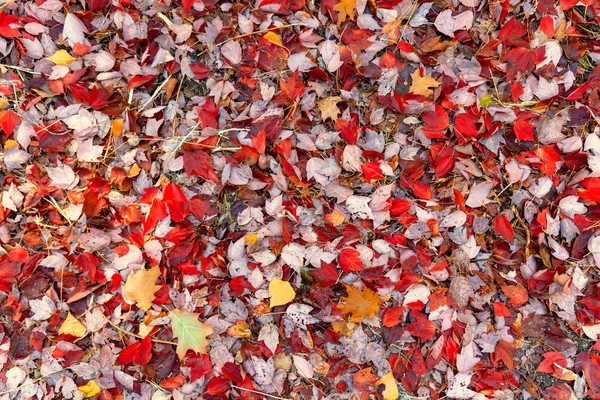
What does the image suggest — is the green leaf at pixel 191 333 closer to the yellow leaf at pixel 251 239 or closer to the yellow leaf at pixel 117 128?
the yellow leaf at pixel 251 239

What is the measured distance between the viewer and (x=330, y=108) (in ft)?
5.70

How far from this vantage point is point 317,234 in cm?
167

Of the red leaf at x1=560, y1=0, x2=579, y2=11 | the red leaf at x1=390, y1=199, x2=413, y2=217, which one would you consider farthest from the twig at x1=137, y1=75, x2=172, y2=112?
the red leaf at x1=560, y1=0, x2=579, y2=11

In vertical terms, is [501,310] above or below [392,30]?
below

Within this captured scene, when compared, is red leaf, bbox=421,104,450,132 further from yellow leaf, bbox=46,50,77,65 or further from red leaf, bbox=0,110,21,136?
red leaf, bbox=0,110,21,136

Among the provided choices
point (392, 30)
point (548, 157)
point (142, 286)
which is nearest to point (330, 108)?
point (392, 30)

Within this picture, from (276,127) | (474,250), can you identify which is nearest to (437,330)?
(474,250)

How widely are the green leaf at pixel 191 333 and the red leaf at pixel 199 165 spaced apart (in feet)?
1.57

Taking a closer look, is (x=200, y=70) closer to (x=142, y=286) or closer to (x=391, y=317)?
(x=142, y=286)

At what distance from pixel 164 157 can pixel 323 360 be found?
906mm

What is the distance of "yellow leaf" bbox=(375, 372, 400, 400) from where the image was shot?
165 cm

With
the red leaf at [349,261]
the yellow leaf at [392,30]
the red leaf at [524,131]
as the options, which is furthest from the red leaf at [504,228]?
the yellow leaf at [392,30]

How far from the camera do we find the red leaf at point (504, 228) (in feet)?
5.56

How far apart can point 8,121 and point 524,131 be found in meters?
1.84
